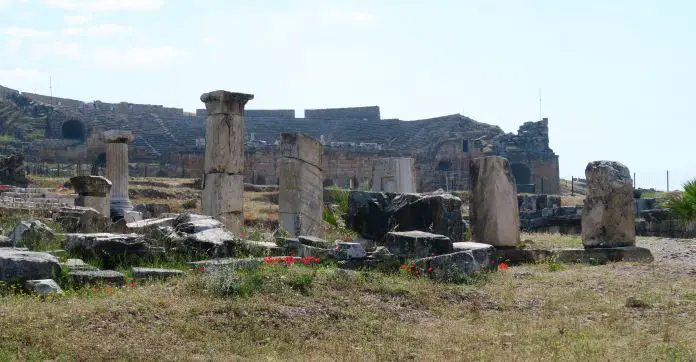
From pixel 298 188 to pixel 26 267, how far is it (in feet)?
23.3

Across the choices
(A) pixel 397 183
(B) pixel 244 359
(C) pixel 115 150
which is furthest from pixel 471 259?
(C) pixel 115 150

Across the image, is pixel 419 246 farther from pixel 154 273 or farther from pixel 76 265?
pixel 76 265

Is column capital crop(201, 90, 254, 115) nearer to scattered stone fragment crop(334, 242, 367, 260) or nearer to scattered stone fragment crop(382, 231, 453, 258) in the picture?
scattered stone fragment crop(334, 242, 367, 260)

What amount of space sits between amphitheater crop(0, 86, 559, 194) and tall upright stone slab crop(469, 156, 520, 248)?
3295 centimetres

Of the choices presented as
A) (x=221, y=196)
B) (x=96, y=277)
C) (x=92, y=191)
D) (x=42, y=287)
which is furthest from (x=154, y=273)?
(x=92, y=191)

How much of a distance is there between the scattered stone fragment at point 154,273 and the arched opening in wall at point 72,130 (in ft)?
155

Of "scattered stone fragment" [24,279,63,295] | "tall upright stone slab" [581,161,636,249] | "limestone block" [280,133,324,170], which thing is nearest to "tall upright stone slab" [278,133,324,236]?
"limestone block" [280,133,324,170]

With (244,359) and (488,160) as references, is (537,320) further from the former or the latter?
(488,160)

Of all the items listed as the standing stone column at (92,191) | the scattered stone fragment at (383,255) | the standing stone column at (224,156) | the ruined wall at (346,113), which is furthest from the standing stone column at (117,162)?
the ruined wall at (346,113)

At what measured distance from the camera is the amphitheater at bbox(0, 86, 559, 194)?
163 ft

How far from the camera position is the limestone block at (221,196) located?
1534 cm

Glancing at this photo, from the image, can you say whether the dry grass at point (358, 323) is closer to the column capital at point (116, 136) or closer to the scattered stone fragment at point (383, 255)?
the scattered stone fragment at point (383, 255)

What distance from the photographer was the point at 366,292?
9.27 meters

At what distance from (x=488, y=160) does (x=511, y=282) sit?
395 centimetres
